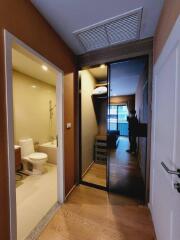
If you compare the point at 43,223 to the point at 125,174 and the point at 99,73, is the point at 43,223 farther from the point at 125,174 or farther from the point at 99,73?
the point at 99,73

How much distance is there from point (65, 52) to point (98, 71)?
4.05 feet

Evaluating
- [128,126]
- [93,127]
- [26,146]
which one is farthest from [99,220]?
[26,146]

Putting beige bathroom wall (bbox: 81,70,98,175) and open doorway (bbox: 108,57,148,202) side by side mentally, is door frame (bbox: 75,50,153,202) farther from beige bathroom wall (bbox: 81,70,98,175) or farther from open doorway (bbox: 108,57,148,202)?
beige bathroom wall (bbox: 81,70,98,175)

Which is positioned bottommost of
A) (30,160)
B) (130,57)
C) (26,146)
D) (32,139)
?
(30,160)

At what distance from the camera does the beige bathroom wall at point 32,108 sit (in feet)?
9.62

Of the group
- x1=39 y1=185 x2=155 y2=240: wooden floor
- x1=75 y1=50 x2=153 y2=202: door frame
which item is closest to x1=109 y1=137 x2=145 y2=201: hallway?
x1=39 y1=185 x2=155 y2=240: wooden floor

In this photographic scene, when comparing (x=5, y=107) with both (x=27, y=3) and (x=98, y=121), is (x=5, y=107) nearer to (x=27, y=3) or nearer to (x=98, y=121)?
(x=27, y=3)

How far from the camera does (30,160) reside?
9.14ft

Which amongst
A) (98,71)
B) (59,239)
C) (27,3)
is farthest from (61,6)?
(59,239)

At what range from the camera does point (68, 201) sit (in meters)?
2.00

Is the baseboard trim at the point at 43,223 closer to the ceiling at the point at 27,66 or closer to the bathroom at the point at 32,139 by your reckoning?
the bathroom at the point at 32,139

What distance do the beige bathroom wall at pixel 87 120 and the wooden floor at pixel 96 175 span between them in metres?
0.14

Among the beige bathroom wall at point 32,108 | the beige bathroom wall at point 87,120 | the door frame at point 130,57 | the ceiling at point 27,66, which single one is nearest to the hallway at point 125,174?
the door frame at point 130,57

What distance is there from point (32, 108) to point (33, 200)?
7.25ft
